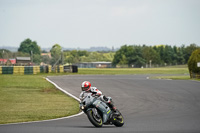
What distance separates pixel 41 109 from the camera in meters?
18.9

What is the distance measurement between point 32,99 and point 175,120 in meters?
11.8

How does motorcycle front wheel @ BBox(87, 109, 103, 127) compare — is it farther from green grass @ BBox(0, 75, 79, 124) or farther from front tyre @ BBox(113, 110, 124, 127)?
green grass @ BBox(0, 75, 79, 124)

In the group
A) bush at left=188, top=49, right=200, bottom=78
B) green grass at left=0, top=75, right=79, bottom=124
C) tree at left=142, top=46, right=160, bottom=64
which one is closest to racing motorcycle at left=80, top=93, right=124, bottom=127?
green grass at left=0, top=75, right=79, bottom=124

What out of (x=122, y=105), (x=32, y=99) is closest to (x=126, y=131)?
(x=122, y=105)

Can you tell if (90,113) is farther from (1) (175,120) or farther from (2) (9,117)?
(2) (9,117)

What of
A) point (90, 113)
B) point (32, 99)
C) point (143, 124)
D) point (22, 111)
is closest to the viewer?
point (90, 113)

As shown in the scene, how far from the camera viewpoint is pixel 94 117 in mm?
11875

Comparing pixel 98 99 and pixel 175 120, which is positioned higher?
pixel 98 99

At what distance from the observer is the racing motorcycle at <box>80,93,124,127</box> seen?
11.9 m

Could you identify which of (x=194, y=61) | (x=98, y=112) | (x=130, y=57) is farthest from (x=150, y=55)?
(x=98, y=112)

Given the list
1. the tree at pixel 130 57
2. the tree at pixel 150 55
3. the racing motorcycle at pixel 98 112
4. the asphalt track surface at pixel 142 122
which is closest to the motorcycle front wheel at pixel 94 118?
the racing motorcycle at pixel 98 112

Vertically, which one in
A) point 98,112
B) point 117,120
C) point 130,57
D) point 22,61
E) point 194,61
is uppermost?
point 130,57

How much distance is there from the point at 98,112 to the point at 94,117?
1.04ft

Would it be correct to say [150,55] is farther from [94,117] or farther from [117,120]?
[94,117]
